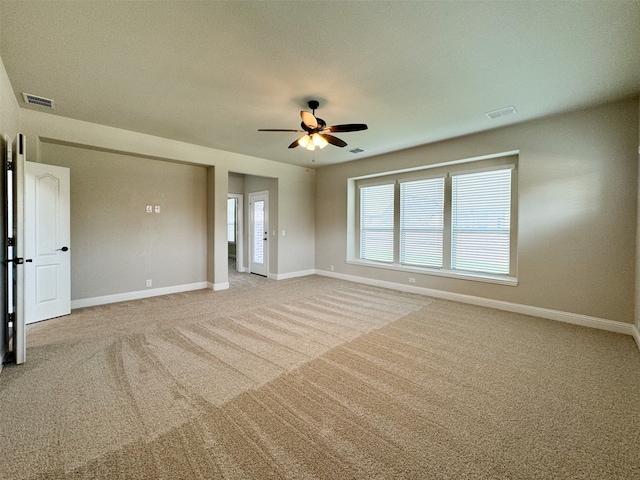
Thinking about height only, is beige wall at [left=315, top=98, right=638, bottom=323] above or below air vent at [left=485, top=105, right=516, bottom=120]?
below

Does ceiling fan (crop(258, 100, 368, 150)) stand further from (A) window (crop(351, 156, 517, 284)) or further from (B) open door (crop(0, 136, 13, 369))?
(A) window (crop(351, 156, 517, 284))

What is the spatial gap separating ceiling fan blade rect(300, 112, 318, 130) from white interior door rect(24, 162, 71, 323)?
3.55 metres

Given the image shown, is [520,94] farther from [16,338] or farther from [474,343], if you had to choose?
[16,338]

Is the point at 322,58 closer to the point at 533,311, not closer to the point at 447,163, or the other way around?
the point at 447,163

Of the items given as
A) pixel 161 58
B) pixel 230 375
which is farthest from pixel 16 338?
pixel 161 58

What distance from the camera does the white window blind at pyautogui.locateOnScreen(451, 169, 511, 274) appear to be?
15.2 feet

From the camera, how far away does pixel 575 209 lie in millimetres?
3795

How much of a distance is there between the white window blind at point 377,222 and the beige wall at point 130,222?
363 centimetres

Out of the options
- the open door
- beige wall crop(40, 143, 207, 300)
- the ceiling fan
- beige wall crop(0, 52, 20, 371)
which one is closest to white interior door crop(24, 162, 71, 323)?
beige wall crop(40, 143, 207, 300)

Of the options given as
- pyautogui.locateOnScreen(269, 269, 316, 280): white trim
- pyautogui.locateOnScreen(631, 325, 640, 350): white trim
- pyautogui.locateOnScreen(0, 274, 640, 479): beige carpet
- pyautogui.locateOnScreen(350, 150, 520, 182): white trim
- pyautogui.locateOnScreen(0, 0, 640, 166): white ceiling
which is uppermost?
pyautogui.locateOnScreen(0, 0, 640, 166): white ceiling

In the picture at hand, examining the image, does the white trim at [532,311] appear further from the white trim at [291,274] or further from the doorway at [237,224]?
the doorway at [237,224]

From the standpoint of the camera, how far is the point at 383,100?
3.41 meters

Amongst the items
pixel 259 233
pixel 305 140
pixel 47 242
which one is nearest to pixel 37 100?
pixel 47 242

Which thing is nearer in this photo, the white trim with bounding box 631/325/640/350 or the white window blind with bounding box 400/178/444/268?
the white trim with bounding box 631/325/640/350
